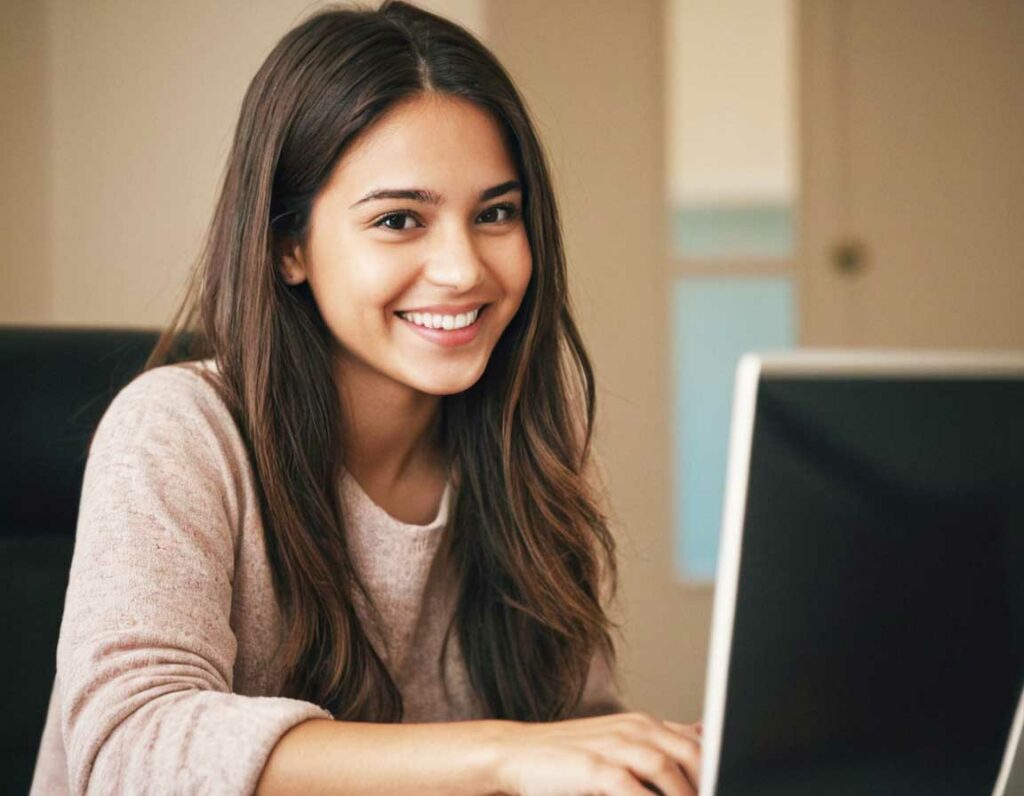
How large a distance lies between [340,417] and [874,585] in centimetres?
74

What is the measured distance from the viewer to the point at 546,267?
4.00 feet

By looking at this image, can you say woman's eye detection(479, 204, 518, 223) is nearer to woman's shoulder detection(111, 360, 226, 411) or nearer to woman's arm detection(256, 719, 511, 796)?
woman's shoulder detection(111, 360, 226, 411)

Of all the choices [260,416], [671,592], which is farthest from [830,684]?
[671,592]

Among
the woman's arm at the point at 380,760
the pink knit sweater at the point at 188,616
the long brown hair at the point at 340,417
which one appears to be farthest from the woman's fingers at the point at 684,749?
the long brown hair at the point at 340,417

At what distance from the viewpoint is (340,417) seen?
121cm

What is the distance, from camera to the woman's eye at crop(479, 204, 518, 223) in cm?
115

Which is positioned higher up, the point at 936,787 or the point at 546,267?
the point at 546,267

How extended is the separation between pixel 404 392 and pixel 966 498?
75cm

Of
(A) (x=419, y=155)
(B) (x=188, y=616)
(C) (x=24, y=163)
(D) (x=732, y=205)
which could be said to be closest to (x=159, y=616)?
(B) (x=188, y=616)

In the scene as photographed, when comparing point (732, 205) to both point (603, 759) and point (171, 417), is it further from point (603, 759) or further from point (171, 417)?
point (603, 759)

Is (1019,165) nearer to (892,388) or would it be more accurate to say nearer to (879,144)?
(879,144)

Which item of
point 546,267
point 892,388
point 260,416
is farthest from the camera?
point 546,267

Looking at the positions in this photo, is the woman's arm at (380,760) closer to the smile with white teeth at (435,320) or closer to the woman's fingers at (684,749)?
the woman's fingers at (684,749)

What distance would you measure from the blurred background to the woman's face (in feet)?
6.41
